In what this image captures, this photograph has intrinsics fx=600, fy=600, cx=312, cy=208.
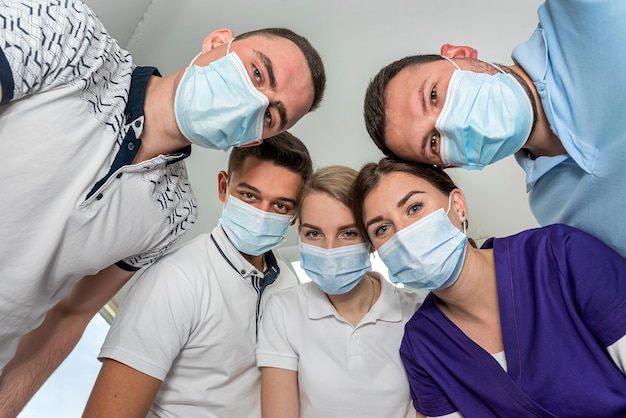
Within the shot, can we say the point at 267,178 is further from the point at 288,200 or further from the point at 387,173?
the point at 387,173

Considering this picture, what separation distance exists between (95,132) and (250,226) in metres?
0.56

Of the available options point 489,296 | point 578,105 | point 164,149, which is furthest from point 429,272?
point 164,149

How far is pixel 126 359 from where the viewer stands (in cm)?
153

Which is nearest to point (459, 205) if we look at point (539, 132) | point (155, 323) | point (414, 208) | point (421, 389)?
point (414, 208)

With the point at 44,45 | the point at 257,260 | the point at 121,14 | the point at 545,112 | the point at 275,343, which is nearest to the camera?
the point at 44,45

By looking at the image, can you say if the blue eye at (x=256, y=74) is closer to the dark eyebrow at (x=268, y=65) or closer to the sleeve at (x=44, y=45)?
the dark eyebrow at (x=268, y=65)

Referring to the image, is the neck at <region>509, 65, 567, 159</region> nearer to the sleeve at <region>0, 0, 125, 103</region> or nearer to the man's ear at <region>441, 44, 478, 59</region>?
the man's ear at <region>441, 44, 478, 59</region>

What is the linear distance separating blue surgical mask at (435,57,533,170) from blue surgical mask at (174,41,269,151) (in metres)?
0.45

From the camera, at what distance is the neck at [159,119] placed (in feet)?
4.73

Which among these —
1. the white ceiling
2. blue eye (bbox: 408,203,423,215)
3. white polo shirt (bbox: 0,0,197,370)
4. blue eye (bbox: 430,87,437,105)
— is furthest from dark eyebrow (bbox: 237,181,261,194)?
the white ceiling

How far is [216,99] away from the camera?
1408mm

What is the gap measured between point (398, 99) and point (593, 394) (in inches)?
32.1

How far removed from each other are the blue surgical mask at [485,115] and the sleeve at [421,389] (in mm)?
553

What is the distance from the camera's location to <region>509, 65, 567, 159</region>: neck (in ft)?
4.66
